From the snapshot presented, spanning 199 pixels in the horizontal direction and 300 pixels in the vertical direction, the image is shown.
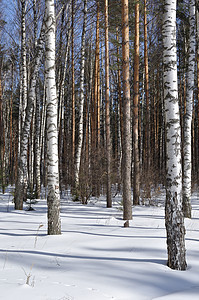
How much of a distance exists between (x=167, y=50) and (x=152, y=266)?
277 cm

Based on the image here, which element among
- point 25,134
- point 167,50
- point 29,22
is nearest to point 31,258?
point 167,50

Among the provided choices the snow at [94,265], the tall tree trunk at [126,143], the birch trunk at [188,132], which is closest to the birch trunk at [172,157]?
the snow at [94,265]

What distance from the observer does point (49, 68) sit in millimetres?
5285

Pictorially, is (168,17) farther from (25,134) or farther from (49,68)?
(25,134)

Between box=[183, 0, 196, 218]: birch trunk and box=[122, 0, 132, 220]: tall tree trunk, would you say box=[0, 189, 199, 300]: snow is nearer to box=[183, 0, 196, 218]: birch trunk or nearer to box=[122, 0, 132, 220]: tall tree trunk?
box=[122, 0, 132, 220]: tall tree trunk

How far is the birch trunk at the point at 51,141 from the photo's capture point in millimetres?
5160

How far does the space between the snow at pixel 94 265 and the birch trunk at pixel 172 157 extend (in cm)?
25

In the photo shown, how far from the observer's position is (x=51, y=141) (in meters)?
5.20

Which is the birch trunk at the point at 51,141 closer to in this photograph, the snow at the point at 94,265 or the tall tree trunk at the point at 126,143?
the snow at the point at 94,265

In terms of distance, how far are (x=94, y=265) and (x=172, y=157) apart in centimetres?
167

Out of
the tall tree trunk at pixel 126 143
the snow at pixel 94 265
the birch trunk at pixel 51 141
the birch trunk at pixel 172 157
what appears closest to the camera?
the snow at pixel 94 265

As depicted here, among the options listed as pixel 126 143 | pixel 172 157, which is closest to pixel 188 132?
pixel 126 143

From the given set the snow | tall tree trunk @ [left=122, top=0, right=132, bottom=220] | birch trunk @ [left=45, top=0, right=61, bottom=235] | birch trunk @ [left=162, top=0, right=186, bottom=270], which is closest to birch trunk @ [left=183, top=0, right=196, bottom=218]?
the snow

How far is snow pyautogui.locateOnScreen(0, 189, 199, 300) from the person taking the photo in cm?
250
